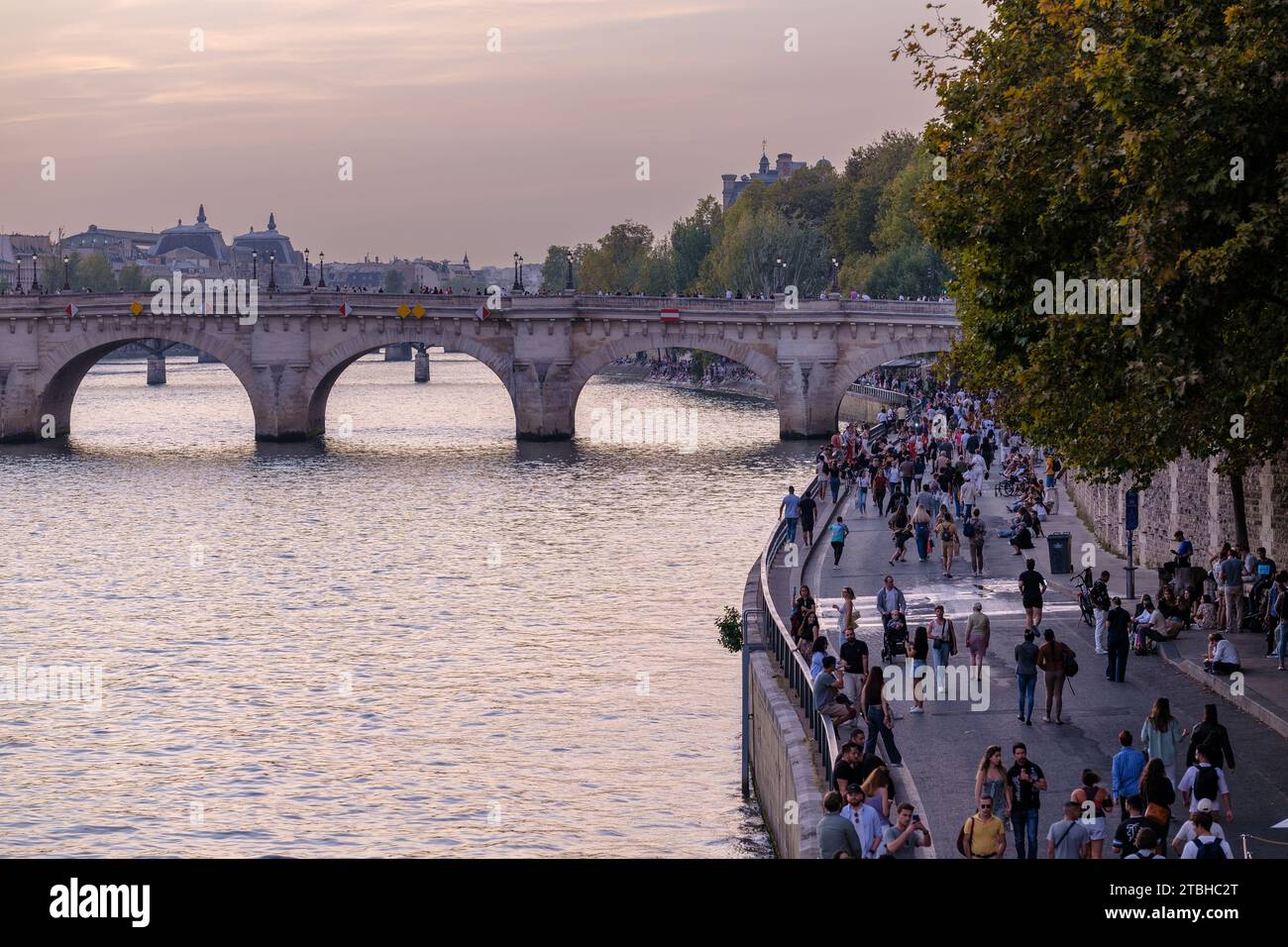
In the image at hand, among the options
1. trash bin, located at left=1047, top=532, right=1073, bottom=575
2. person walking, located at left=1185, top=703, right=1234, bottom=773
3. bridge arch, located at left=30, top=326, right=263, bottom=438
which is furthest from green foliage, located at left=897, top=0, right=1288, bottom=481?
bridge arch, located at left=30, top=326, right=263, bottom=438

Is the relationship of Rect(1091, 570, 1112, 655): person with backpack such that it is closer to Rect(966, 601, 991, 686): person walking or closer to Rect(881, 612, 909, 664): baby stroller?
Rect(966, 601, 991, 686): person walking

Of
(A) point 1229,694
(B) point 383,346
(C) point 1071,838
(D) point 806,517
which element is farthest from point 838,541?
(B) point 383,346

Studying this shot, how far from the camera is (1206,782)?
719 inches

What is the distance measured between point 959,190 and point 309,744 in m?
14.1

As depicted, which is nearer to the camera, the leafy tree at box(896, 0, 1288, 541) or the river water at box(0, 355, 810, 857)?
the leafy tree at box(896, 0, 1288, 541)

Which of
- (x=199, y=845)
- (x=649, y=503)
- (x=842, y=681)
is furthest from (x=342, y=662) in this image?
(x=649, y=503)

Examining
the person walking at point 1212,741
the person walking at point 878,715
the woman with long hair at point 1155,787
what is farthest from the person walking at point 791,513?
the woman with long hair at point 1155,787

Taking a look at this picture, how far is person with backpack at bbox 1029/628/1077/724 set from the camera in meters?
24.2

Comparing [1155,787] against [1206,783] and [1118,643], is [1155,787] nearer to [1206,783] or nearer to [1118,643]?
[1206,783]

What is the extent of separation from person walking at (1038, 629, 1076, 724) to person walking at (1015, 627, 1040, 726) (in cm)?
12

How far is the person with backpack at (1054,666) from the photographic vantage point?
24188 mm

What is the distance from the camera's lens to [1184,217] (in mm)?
21328

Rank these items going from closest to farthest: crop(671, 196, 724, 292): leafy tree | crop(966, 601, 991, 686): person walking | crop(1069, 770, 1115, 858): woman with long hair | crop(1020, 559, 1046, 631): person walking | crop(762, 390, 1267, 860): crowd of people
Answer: crop(762, 390, 1267, 860): crowd of people, crop(1069, 770, 1115, 858): woman with long hair, crop(966, 601, 991, 686): person walking, crop(1020, 559, 1046, 631): person walking, crop(671, 196, 724, 292): leafy tree

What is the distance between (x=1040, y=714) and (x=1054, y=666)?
1.21 meters
